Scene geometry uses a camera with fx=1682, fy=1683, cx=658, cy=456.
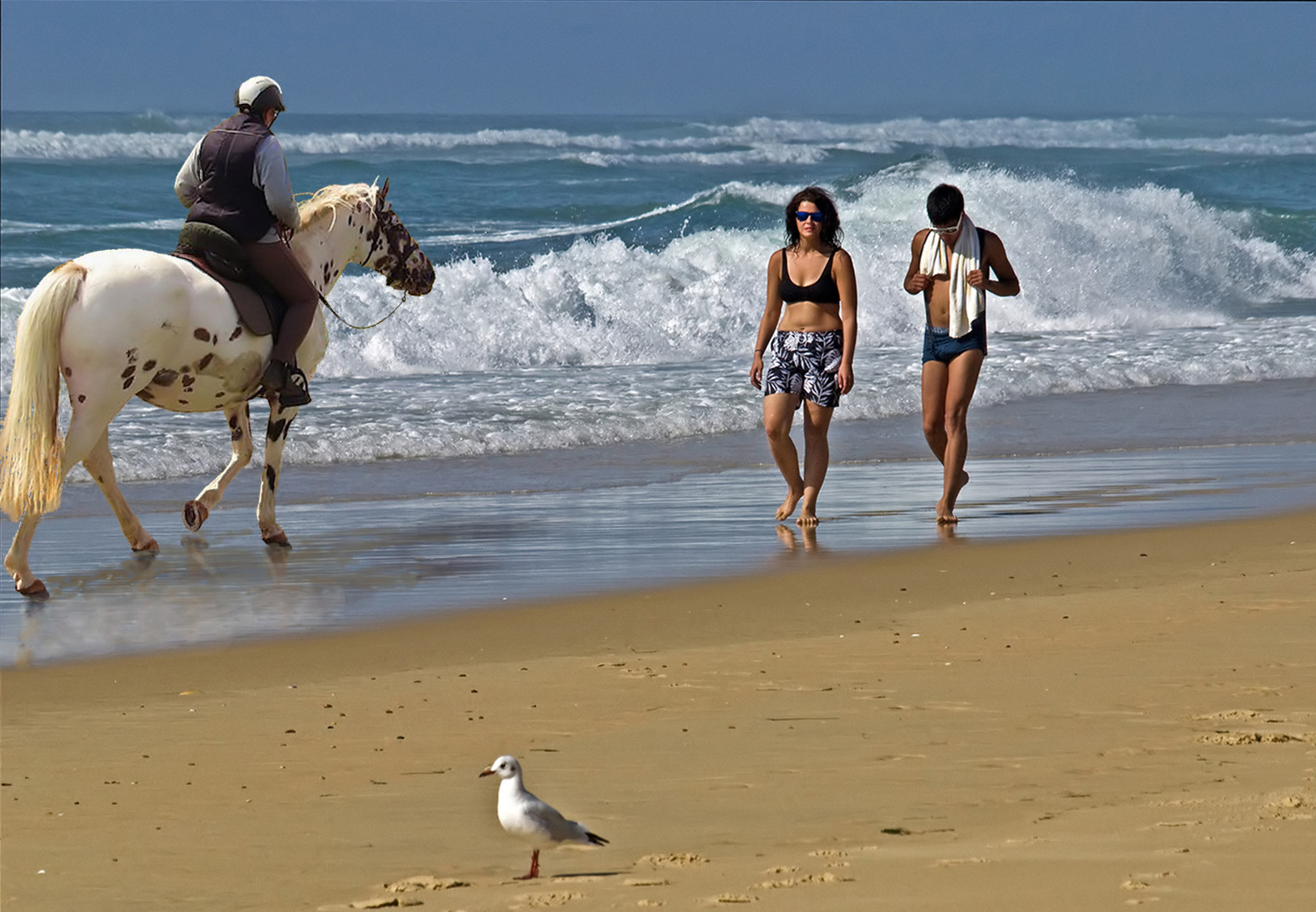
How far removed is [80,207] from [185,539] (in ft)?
78.6

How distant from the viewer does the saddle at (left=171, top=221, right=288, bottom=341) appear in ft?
25.9

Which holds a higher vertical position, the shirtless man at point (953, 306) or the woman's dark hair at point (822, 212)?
the woman's dark hair at point (822, 212)

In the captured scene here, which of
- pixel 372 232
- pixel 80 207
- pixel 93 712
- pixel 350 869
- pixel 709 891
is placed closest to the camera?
pixel 709 891

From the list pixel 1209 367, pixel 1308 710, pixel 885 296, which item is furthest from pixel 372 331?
pixel 1308 710

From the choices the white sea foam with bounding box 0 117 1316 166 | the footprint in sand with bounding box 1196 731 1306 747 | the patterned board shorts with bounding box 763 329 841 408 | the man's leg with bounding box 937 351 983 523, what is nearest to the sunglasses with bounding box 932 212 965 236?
the man's leg with bounding box 937 351 983 523

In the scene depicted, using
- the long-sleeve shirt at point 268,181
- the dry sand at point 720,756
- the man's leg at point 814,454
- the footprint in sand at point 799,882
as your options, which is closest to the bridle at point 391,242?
the long-sleeve shirt at point 268,181

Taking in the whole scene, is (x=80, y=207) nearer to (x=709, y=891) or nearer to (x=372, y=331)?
(x=372, y=331)

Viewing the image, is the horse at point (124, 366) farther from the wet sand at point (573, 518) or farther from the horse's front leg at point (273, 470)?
→ the wet sand at point (573, 518)

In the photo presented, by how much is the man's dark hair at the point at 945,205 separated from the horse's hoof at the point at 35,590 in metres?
4.47

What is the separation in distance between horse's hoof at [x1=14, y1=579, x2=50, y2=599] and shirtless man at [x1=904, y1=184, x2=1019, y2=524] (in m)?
4.18

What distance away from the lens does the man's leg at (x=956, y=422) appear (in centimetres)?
837

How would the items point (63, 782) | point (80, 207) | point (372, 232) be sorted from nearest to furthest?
point (63, 782) → point (372, 232) → point (80, 207)

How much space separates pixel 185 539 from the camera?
8.61 meters

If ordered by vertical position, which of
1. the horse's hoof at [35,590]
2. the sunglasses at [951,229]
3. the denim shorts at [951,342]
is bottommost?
the horse's hoof at [35,590]
